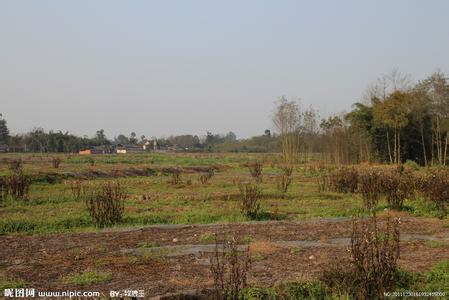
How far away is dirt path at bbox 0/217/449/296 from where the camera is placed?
19.0 ft

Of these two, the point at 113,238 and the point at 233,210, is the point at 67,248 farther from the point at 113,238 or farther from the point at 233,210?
the point at 233,210

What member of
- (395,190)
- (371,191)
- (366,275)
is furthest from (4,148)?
(366,275)

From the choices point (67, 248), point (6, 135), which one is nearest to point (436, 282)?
point (67, 248)

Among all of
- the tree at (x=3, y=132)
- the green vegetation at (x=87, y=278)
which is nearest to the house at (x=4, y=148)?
the tree at (x=3, y=132)

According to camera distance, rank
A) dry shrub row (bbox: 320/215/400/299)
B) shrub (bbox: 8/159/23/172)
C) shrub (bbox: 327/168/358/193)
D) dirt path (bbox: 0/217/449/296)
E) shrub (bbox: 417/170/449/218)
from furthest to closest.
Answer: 1. shrub (bbox: 8/159/23/172)
2. shrub (bbox: 327/168/358/193)
3. shrub (bbox: 417/170/449/218)
4. dirt path (bbox: 0/217/449/296)
5. dry shrub row (bbox: 320/215/400/299)

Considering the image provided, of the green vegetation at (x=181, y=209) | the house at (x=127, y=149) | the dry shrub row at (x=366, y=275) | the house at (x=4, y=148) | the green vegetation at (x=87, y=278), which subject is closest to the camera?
the dry shrub row at (x=366, y=275)

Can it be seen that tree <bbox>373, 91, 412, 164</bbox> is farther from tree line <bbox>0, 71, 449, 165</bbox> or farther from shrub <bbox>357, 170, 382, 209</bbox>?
shrub <bbox>357, 170, 382, 209</bbox>

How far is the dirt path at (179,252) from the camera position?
579 centimetres

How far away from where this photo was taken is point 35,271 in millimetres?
6352

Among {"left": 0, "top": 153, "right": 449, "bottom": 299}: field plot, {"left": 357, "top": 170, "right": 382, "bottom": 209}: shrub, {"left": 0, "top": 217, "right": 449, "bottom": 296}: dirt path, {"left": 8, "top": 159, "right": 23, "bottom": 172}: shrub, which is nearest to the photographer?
{"left": 0, "top": 153, "right": 449, "bottom": 299}: field plot

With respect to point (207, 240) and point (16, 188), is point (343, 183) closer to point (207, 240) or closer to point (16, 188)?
point (207, 240)

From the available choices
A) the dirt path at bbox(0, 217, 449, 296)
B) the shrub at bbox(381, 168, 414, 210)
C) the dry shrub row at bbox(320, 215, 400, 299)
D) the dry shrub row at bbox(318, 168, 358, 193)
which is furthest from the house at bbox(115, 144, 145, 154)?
the dry shrub row at bbox(320, 215, 400, 299)

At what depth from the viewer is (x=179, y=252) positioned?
290 inches

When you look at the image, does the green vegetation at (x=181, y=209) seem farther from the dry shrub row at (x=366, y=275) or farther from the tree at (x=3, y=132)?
the tree at (x=3, y=132)
